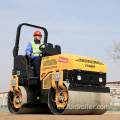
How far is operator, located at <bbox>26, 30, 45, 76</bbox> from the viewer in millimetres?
9969

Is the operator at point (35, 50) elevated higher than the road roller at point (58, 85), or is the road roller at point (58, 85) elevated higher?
the operator at point (35, 50)

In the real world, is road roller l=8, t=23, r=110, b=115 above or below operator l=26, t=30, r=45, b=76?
below

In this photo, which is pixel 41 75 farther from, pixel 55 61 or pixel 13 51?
pixel 13 51

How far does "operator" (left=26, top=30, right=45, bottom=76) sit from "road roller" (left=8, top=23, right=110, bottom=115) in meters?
0.19

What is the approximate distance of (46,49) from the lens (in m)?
9.76

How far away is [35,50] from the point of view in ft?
33.9

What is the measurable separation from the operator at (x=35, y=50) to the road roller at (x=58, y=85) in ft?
0.62

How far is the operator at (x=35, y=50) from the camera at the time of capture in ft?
32.7

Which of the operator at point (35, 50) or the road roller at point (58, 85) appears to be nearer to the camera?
the road roller at point (58, 85)

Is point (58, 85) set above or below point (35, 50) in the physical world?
below

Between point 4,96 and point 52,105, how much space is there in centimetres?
1938

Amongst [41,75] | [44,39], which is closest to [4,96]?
[44,39]

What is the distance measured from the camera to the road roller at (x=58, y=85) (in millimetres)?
8742

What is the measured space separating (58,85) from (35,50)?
202 cm
